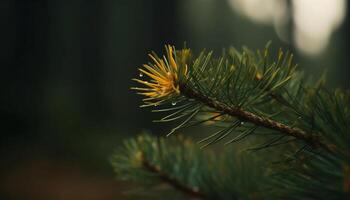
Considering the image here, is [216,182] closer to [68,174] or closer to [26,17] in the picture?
[68,174]

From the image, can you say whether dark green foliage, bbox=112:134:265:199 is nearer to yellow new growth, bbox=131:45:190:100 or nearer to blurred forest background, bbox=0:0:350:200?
yellow new growth, bbox=131:45:190:100

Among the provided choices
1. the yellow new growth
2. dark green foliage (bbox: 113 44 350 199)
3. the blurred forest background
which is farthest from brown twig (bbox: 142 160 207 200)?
the blurred forest background

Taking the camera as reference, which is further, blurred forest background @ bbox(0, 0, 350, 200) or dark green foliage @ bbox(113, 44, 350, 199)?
blurred forest background @ bbox(0, 0, 350, 200)

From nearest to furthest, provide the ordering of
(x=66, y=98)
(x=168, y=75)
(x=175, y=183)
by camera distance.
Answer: (x=168, y=75)
(x=175, y=183)
(x=66, y=98)

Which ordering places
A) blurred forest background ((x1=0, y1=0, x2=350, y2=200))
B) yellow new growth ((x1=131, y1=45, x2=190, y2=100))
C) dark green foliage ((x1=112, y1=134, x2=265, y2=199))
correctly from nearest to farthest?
yellow new growth ((x1=131, y1=45, x2=190, y2=100))
dark green foliage ((x1=112, y1=134, x2=265, y2=199))
blurred forest background ((x1=0, y1=0, x2=350, y2=200))

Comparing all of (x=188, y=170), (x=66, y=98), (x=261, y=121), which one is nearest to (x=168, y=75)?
(x=261, y=121)

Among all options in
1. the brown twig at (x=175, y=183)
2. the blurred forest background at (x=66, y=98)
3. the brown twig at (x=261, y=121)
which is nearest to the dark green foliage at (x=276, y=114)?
the brown twig at (x=261, y=121)

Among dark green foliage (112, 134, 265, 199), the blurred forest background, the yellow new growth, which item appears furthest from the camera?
the blurred forest background

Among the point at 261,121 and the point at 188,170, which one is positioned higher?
the point at 261,121

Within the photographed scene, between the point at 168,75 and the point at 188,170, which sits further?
the point at 188,170

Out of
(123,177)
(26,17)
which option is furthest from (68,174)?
(123,177)

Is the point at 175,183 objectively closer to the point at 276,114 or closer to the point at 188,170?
the point at 188,170

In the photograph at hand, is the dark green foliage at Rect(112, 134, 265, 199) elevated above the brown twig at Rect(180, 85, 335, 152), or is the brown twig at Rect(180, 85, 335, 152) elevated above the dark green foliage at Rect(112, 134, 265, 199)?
the brown twig at Rect(180, 85, 335, 152)
